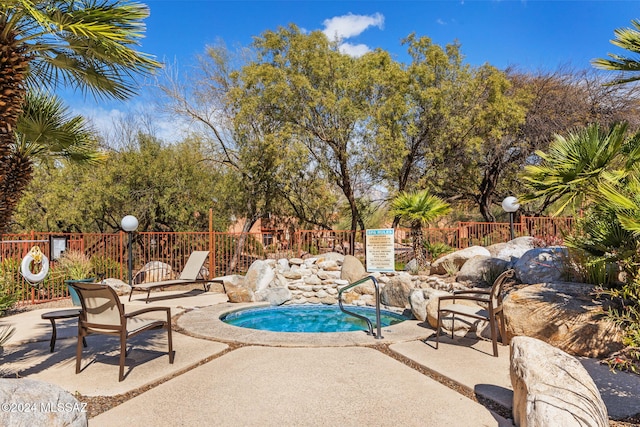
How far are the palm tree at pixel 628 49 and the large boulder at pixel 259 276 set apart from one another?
8.07 meters

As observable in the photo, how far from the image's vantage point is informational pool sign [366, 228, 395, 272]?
404 inches

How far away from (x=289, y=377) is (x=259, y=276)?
20.1 ft

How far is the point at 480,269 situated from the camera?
332 inches

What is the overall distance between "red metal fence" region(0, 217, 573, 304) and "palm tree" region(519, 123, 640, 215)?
5779mm

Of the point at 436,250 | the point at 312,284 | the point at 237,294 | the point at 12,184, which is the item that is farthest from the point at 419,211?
the point at 12,184

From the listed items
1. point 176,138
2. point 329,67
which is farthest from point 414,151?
point 176,138

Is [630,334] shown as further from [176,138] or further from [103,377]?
[176,138]

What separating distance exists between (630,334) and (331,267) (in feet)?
28.3

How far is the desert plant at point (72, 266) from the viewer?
10.1 meters

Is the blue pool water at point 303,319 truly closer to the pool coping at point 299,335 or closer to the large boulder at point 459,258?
the pool coping at point 299,335

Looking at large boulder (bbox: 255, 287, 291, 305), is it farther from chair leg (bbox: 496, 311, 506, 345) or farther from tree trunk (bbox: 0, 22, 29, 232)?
tree trunk (bbox: 0, 22, 29, 232)

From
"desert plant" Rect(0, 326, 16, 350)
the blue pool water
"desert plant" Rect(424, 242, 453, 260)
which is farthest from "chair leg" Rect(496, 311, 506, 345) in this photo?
"desert plant" Rect(424, 242, 453, 260)

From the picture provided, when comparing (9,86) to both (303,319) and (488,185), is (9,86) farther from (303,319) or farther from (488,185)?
(488,185)

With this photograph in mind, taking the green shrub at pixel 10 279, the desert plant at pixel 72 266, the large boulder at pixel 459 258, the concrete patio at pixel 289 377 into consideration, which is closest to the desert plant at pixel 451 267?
the large boulder at pixel 459 258
